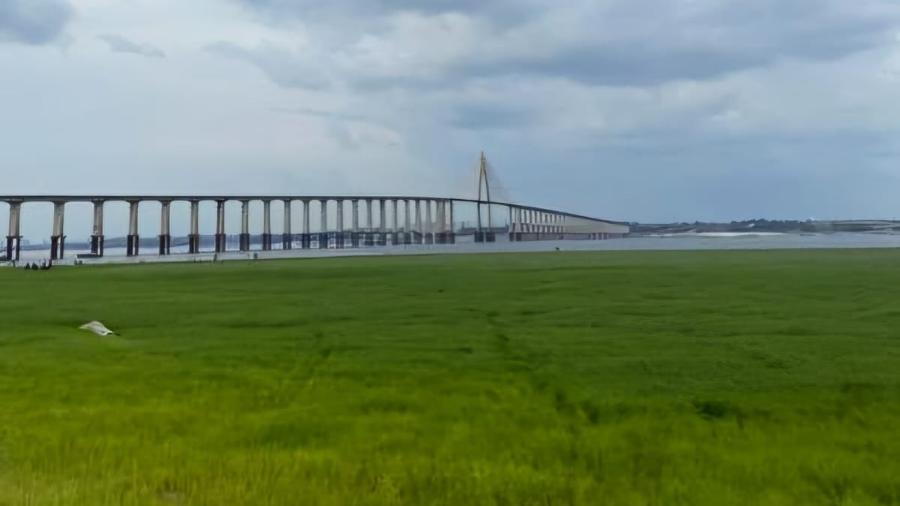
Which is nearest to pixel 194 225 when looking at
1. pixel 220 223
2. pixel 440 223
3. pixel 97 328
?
pixel 220 223

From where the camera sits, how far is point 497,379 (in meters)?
12.7

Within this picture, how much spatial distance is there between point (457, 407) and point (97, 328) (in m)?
12.1

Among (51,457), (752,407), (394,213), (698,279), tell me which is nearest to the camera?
(51,457)

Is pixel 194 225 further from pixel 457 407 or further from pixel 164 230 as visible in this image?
pixel 457 407

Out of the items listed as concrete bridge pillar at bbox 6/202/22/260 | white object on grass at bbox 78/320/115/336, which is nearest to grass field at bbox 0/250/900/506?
white object on grass at bbox 78/320/115/336

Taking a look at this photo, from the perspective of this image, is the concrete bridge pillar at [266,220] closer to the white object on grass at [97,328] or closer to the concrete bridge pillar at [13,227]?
the concrete bridge pillar at [13,227]

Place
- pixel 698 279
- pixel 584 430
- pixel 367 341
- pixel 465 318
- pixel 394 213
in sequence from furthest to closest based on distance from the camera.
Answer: pixel 394 213 → pixel 698 279 → pixel 465 318 → pixel 367 341 → pixel 584 430

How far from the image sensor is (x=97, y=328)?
1917 cm

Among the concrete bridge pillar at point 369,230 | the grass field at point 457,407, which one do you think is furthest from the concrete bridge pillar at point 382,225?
the grass field at point 457,407

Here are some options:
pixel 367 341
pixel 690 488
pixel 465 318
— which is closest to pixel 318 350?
pixel 367 341

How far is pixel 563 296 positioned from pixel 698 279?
10.1 m

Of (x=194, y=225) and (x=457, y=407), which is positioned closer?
(x=457, y=407)

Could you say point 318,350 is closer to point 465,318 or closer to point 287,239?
point 465,318

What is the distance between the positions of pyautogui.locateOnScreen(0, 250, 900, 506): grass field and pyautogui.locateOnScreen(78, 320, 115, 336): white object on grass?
16.1 inches
